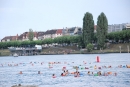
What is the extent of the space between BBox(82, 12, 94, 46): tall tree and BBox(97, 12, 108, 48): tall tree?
8508mm

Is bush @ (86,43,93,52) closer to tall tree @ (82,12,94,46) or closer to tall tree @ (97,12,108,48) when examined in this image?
tall tree @ (82,12,94,46)

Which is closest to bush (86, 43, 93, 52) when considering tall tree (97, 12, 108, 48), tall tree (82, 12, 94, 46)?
tall tree (82, 12, 94, 46)

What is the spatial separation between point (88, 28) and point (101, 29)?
29.2 feet

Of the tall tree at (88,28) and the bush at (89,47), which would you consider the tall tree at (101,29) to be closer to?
the bush at (89,47)

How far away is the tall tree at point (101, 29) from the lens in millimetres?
161750

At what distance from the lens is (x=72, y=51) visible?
190375mm

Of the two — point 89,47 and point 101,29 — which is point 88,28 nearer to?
point 101,29

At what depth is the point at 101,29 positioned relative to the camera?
164m

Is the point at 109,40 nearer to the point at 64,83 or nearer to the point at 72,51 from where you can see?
the point at 72,51

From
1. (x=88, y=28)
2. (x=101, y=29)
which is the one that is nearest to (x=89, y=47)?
(x=101, y=29)

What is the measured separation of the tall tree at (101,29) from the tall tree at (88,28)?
851 cm

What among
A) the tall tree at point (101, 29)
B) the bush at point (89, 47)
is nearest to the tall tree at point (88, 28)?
the bush at point (89, 47)

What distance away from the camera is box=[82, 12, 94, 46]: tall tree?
558 feet

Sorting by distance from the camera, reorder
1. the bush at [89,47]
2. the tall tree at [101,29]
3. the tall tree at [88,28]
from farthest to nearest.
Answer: the tall tree at [88,28], the bush at [89,47], the tall tree at [101,29]
